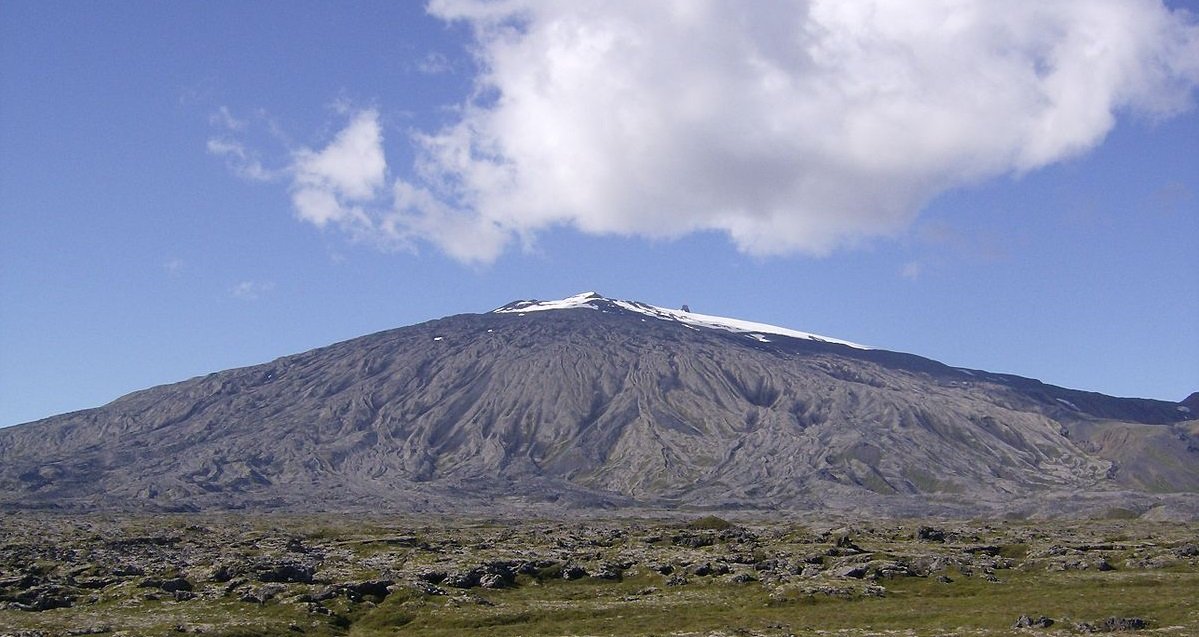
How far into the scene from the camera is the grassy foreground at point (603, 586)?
69000 millimetres

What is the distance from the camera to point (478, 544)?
4882 inches

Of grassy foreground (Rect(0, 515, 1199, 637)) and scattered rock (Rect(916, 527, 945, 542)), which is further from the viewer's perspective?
scattered rock (Rect(916, 527, 945, 542))

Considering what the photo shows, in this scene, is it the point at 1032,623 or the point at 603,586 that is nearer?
the point at 1032,623

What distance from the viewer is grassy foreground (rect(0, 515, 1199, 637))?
69.0 meters

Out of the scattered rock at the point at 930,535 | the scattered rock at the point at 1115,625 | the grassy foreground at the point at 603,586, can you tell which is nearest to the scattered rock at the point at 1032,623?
the grassy foreground at the point at 603,586

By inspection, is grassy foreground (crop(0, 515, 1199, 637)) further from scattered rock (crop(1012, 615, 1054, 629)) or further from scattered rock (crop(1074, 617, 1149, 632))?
scattered rock (crop(1012, 615, 1054, 629))

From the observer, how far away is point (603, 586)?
293ft

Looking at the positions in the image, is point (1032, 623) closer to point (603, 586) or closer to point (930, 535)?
point (603, 586)

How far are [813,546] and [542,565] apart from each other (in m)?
33.2

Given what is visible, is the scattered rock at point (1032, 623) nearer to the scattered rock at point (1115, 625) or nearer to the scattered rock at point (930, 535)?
the scattered rock at point (1115, 625)

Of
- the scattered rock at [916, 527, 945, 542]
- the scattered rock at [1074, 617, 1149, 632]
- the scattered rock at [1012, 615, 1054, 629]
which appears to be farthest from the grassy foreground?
the scattered rock at [916, 527, 945, 542]

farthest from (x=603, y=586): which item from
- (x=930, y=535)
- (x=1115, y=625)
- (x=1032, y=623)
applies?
(x=930, y=535)

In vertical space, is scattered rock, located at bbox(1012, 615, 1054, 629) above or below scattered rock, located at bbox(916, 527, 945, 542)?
below

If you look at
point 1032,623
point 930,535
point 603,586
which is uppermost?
point 930,535
